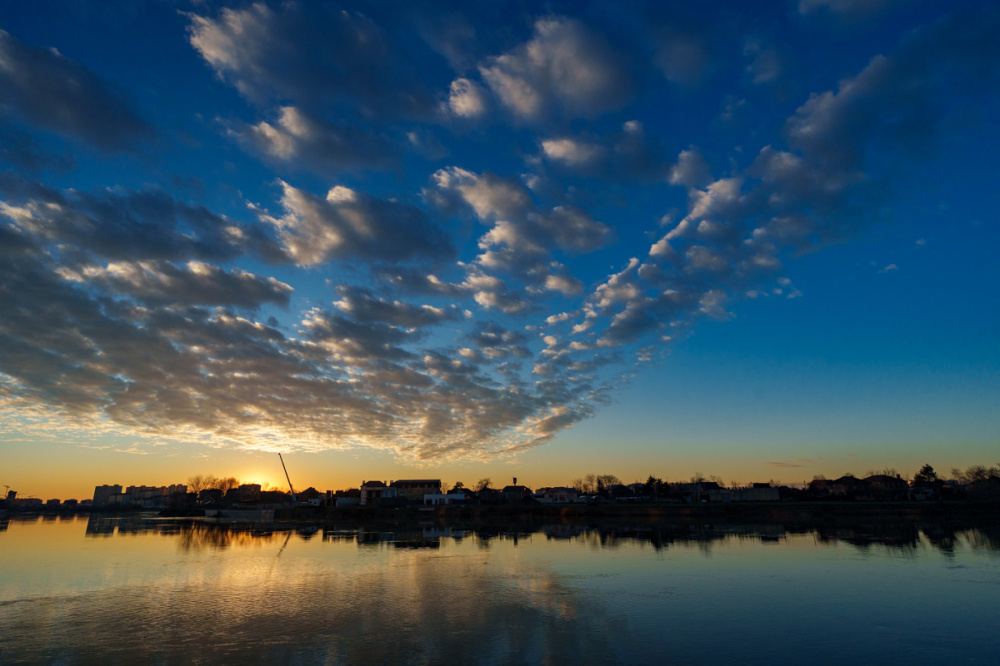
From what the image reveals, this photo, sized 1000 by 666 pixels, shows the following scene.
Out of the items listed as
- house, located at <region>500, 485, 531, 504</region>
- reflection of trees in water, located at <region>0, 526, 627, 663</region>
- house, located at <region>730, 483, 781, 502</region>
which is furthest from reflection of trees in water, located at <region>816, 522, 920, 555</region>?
house, located at <region>500, 485, 531, 504</region>

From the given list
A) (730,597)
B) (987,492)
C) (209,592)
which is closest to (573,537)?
(730,597)

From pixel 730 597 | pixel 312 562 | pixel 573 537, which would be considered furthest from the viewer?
pixel 573 537

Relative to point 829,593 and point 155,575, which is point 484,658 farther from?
point 155,575

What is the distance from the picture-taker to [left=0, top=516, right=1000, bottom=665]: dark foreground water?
19344mm

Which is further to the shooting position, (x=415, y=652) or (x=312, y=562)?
(x=312, y=562)

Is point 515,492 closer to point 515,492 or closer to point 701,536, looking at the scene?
point 515,492

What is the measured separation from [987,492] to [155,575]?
149m

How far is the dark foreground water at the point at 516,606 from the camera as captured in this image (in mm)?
19344

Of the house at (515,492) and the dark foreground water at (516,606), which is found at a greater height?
the house at (515,492)

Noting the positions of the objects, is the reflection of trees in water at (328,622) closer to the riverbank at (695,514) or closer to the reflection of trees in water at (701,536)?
the reflection of trees in water at (701,536)

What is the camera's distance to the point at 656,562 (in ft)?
137

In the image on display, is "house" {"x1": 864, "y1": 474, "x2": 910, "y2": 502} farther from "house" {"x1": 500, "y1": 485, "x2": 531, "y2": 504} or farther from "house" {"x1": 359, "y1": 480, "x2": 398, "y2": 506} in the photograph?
"house" {"x1": 359, "y1": 480, "x2": 398, "y2": 506}

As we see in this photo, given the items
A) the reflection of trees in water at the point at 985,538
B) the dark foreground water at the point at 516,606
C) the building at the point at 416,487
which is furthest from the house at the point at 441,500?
the reflection of trees in water at the point at 985,538

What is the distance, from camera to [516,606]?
2667 cm
